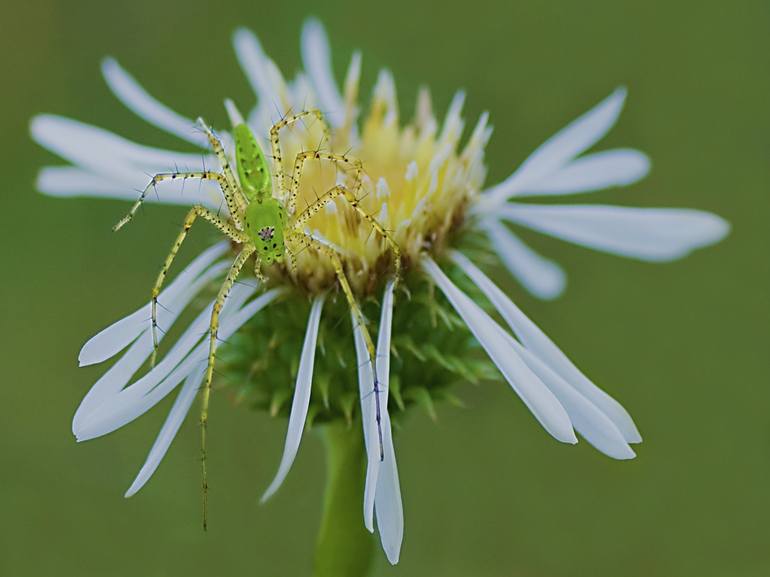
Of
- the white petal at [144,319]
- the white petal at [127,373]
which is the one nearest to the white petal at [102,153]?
the white petal at [144,319]

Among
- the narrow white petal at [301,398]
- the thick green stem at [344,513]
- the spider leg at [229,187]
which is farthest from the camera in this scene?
the spider leg at [229,187]

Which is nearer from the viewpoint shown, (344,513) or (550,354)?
(550,354)

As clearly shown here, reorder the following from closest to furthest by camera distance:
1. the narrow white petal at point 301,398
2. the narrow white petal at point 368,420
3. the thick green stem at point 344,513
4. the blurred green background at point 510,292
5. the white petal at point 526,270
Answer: the narrow white petal at point 368,420
the narrow white petal at point 301,398
the thick green stem at point 344,513
the white petal at point 526,270
the blurred green background at point 510,292

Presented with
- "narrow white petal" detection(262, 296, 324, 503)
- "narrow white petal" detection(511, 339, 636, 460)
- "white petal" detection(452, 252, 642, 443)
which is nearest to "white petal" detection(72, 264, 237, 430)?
"narrow white petal" detection(262, 296, 324, 503)

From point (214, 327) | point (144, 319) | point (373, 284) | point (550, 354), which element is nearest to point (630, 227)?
point (550, 354)

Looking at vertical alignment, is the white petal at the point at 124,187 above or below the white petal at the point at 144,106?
below

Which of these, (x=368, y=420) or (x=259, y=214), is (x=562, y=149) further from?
(x=368, y=420)

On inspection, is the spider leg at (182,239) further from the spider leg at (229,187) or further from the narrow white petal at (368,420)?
the narrow white petal at (368,420)
